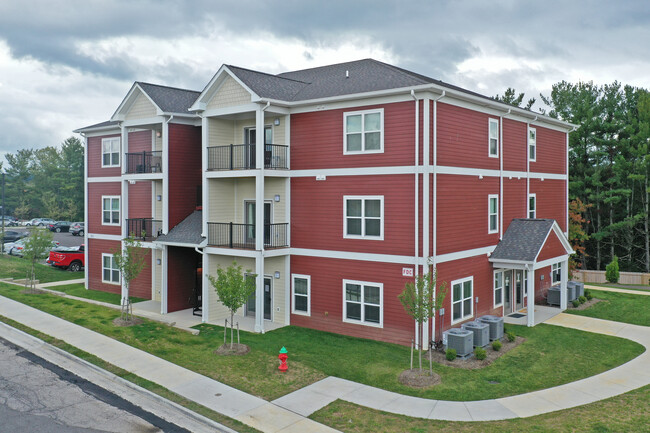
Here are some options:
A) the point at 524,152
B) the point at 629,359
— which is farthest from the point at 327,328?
the point at 524,152

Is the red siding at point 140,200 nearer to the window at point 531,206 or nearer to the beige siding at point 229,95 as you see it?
the beige siding at point 229,95

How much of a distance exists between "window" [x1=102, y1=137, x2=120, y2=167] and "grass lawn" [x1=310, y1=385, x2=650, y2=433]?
844 inches

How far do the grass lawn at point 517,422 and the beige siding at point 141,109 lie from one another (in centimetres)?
1773

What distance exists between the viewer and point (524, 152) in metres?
25.2

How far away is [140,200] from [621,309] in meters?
25.1

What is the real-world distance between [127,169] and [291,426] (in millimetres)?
18715

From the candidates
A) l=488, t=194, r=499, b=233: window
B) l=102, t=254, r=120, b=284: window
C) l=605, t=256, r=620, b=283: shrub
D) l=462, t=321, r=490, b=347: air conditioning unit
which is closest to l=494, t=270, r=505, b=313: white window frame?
l=488, t=194, r=499, b=233: window

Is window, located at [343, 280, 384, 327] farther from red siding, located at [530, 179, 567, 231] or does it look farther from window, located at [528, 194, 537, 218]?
red siding, located at [530, 179, 567, 231]

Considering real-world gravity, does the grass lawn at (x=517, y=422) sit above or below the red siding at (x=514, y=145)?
below

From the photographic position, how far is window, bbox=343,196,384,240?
19516 mm

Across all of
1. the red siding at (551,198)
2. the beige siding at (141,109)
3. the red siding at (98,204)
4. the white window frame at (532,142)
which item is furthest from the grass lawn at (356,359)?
the beige siding at (141,109)

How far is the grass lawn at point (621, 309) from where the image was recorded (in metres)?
23.0

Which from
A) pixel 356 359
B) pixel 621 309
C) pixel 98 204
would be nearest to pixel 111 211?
pixel 98 204

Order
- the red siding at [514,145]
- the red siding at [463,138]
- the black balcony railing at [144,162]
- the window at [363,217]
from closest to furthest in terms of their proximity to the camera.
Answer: the red siding at [463,138], the window at [363,217], the red siding at [514,145], the black balcony railing at [144,162]
